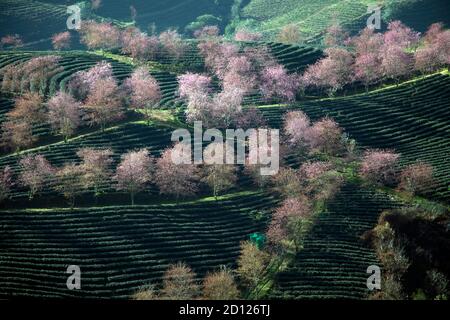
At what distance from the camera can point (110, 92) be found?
286ft

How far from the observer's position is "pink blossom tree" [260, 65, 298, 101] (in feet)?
327

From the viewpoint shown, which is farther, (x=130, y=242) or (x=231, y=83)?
(x=231, y=83)

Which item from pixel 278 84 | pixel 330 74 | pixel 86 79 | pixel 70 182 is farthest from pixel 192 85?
pixel 70 182

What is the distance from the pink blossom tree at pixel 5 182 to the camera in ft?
213

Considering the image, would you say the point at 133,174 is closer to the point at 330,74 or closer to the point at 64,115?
the point at 64,115

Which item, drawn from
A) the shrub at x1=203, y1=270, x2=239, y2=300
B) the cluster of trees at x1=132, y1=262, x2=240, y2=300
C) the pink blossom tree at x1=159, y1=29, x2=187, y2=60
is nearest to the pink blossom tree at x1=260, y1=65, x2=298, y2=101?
the pink blossom tree at x1=159, y1=29, x2=187, y2=60

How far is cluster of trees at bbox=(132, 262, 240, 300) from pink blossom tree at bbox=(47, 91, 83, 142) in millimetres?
34312

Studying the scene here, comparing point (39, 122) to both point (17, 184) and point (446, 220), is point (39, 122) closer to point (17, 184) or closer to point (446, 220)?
point (17, 184)

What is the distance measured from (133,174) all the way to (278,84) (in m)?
41.4

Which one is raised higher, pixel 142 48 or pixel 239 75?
pixel 142 48

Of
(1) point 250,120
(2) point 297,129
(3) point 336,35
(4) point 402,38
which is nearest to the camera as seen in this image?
(2) point 297,129

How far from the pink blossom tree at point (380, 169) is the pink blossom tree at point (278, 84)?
1021 inches

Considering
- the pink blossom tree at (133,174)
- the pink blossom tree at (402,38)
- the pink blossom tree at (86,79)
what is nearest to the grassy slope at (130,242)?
the pink blossom tree at (133,174)

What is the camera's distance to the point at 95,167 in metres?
70.5
